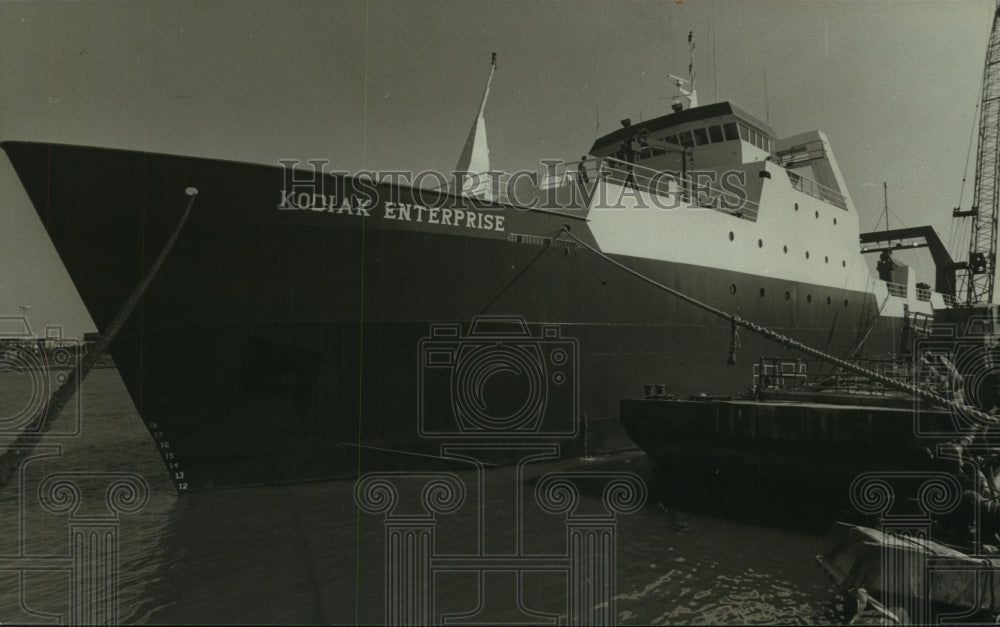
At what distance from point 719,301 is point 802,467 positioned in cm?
563

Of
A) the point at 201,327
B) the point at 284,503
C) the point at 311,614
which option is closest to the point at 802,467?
the point at 311,614

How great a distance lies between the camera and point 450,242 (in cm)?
914

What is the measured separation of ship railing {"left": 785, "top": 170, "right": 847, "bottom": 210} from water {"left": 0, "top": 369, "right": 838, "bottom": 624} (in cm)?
1236

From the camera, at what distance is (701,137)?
16.5 m

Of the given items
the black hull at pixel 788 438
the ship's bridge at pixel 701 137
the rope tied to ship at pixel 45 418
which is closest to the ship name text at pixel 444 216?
the black hull at pixel 788 438

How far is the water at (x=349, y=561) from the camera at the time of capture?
5309 millimetres

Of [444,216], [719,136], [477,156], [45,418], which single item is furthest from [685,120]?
[45,418]

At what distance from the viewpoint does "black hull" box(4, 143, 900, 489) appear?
758 centimetres

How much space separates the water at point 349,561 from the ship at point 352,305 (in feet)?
3.27

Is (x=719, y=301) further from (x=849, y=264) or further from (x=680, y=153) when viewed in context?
(x=849, y=264)

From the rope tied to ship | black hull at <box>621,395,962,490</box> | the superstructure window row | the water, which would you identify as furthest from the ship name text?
the superstructure window row

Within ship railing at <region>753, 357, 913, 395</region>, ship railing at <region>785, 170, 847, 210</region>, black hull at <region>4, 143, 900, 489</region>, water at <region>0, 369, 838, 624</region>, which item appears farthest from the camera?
ship railing at <region>785, 170, 847, 210</region>

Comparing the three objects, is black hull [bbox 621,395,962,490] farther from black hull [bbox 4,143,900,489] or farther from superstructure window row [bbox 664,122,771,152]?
superstructure window row [bbox 664,122,771,152]

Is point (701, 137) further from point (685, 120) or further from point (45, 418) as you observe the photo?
point (45, 418)
